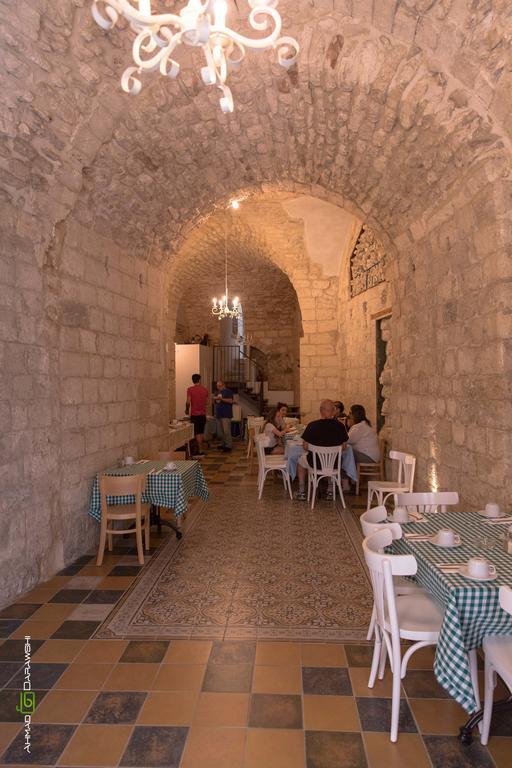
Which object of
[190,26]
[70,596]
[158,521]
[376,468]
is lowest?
[70,596]

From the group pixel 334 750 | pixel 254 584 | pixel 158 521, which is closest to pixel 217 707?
pixel 334 750

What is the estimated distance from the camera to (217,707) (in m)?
2.19

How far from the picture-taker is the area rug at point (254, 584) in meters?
2.91

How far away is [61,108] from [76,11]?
1.93 ft

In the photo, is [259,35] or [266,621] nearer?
[266,621]

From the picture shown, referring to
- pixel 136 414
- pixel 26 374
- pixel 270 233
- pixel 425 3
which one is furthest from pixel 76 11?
pixel 270 233

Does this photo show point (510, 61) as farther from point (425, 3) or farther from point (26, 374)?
point (26, 374)

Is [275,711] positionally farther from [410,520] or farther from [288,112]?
[288,112]

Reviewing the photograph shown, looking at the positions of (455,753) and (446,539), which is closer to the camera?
(455,753)

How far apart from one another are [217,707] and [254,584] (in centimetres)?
135

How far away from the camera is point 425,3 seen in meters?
2.82

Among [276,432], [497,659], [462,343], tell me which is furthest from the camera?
[276,432]

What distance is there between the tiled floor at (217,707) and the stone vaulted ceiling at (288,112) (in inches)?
110

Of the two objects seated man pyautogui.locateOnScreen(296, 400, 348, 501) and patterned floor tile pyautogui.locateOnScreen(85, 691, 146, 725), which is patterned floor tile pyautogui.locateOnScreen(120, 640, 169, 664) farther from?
seated man pyautogui.locateOnScreen(296, 400, 348, 501)
